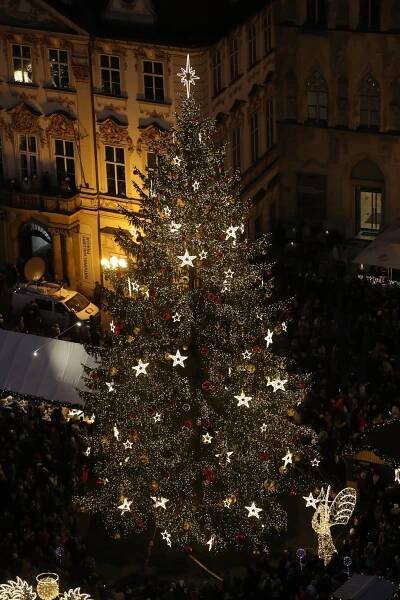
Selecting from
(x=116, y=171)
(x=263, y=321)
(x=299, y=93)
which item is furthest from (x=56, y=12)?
(x=263, y=321)

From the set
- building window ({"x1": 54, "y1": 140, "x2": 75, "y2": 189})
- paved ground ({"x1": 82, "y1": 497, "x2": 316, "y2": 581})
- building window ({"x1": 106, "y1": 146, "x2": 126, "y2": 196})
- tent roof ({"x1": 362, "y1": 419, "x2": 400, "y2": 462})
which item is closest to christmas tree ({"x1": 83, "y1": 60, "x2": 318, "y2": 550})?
paved ground ({"x1": 82, "y1": 497, "x2": 316, "y2": 581})

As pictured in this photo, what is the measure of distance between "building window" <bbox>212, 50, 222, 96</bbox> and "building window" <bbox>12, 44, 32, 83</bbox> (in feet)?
20.6

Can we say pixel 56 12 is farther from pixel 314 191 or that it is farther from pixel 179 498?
pixel 179 498

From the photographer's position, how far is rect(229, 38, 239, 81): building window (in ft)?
201

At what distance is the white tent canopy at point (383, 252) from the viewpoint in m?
60.2

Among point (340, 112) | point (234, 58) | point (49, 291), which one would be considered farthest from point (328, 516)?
point (340, 112)

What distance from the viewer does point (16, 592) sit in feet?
127

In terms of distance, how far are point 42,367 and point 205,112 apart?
1050cm

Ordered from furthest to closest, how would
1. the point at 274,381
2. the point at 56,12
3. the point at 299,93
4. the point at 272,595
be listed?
the point at 299,93 → the point at 56,12 → the point at 274,381 → the point at 272,595

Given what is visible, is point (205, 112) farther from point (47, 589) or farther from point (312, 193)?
point (47, 589)

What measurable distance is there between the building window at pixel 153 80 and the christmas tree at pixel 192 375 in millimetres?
13969

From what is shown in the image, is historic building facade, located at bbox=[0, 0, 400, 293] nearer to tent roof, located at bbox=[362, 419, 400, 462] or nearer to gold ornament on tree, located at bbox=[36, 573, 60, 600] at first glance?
tent roof, located at bbox=[362, 419, 400, 462]

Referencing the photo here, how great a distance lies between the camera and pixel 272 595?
141ft

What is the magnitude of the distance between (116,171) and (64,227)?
2559 mm
